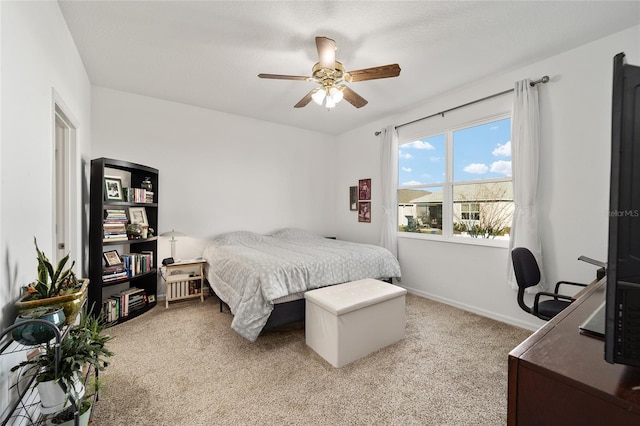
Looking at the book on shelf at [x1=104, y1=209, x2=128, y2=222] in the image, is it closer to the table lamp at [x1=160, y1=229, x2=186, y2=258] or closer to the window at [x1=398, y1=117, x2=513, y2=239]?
the table lamp at [x1=160, y1=229, x2=186, y2=258]

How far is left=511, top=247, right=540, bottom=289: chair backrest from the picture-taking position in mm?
2254

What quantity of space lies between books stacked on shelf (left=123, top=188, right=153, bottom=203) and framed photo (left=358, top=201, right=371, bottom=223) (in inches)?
125

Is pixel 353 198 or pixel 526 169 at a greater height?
pixel 526 169

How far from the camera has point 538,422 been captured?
71 centimetres

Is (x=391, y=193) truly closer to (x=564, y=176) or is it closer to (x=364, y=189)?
(x=364, y=189)

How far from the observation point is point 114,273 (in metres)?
2.92

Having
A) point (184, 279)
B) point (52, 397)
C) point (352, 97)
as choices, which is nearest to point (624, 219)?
point (52, 397)

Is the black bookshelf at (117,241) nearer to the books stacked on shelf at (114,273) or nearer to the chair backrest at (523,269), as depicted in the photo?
the books stacked on shelf at (114,273)

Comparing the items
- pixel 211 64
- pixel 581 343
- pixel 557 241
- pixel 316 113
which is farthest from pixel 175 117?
pixel 557 241

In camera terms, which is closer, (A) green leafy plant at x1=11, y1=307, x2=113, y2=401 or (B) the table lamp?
(A) green leafy plant at x1=11, y1=307, x2=113, y2=401

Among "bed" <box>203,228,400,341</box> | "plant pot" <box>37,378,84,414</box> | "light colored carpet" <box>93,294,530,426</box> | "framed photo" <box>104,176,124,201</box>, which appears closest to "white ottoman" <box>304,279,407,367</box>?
"light colored carpet" <box>93,294,530,426</box>

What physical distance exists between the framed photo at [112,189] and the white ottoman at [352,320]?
93.8 inches

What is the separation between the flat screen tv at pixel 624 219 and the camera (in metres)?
0.59

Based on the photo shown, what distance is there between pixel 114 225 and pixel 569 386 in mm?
3667
